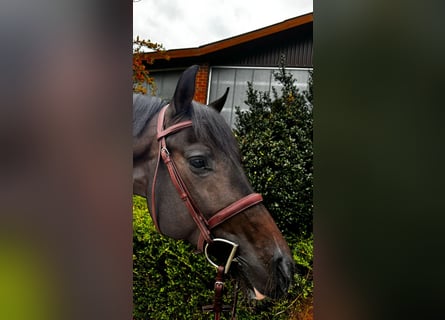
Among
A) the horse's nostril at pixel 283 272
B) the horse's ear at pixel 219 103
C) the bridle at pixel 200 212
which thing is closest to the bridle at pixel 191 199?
the bridle at pixel 200 212

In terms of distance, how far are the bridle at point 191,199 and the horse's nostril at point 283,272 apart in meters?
0.27

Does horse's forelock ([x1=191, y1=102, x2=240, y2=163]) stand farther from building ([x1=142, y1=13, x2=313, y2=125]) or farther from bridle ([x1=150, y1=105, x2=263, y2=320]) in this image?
building ([x1=142, y1=13, x2=313, y2=125])

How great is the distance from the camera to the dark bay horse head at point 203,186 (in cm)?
178

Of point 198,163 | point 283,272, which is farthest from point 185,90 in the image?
point 283,272

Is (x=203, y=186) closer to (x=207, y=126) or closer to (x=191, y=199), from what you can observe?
(x=191, y=199)

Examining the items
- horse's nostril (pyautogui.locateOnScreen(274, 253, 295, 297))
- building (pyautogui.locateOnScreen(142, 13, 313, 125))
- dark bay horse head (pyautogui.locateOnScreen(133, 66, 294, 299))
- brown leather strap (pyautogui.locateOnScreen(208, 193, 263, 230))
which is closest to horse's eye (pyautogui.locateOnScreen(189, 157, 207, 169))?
dark bay horse head (pyautogui.locateOnScreen(133, 66, 294, 299))

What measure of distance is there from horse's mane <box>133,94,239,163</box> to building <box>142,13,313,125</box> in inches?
5.7

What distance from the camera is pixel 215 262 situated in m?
1.83

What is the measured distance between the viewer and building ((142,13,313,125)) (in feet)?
6.55

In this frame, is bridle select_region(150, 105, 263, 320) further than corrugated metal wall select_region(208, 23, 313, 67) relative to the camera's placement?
No

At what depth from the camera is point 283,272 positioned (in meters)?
1.80
